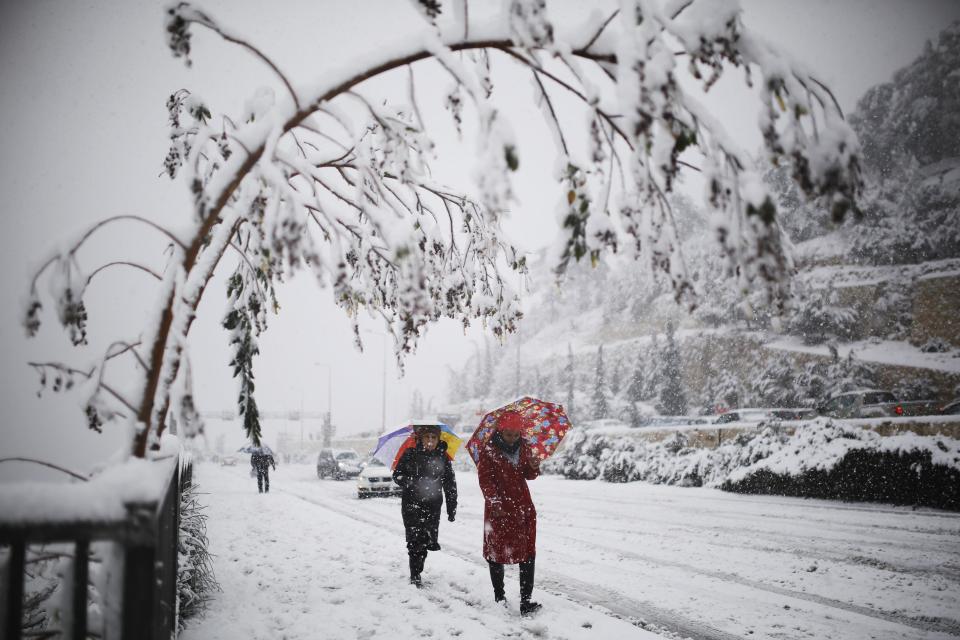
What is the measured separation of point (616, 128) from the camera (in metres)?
2.49

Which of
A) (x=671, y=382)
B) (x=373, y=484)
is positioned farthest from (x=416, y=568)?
(x=671, y=382)

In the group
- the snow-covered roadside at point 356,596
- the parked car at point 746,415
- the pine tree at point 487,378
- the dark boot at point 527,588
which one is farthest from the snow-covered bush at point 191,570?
the pine tree at point 487,378

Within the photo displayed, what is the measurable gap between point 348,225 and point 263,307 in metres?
0.77

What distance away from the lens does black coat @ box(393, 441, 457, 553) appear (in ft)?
17.8

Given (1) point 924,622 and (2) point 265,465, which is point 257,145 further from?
(2) point 265,465

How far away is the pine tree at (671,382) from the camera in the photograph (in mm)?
45713

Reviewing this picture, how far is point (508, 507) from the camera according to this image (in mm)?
4562

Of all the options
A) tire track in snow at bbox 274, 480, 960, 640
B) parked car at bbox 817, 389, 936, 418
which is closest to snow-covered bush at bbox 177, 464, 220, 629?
tire track in snow at bbox 274, 480, 960, 640

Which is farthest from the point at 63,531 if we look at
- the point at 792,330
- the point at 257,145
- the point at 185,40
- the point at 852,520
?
the point at 792,330

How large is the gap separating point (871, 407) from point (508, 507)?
2645 cm

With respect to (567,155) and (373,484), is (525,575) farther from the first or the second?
(373,484)

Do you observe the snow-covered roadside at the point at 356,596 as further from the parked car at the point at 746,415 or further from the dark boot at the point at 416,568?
the parked car at the point at 746,415

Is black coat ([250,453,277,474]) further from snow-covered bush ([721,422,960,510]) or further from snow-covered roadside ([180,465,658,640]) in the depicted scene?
snow-covered bush ([721,422,960,510])

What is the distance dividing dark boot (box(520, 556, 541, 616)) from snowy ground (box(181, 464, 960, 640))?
0.41 feet
